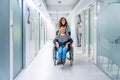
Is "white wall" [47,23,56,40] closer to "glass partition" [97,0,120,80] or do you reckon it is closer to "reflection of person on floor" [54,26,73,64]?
"reflection of person on floor" [54,26,73,64]

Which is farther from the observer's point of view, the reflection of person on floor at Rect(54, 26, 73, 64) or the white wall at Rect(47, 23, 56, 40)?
the white wall at Rect(47, 23, 56, 40)

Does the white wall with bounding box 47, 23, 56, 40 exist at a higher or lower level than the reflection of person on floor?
higher

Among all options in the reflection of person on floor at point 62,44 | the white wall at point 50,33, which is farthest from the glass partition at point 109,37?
the white wall at point 50,33

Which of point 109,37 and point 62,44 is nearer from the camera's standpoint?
point 109,37

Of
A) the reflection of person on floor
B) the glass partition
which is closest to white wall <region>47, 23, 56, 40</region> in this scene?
the reflection of person on floor

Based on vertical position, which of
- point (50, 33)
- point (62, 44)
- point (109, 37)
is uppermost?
point (50, 33)

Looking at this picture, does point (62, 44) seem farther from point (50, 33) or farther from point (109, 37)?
point (50, 33)

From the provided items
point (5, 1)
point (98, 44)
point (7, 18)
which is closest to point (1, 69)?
point (7, 18)

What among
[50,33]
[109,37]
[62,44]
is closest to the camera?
[109,37]

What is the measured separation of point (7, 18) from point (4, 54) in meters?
0.79

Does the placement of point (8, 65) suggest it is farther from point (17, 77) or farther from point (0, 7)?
point (0, 7)

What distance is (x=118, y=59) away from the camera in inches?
168

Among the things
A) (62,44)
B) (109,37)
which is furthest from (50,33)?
(109,37)

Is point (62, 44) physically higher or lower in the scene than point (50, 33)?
lower
